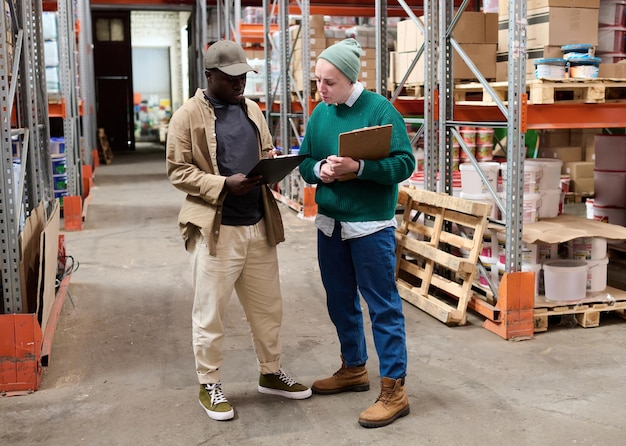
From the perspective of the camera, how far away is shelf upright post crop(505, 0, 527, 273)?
5.36 m

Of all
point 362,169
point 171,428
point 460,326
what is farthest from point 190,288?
point 362,169

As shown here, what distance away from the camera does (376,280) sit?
4.04 meters

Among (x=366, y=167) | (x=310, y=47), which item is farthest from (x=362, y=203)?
(x=310, y=47)

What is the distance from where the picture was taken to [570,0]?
20.1 ft

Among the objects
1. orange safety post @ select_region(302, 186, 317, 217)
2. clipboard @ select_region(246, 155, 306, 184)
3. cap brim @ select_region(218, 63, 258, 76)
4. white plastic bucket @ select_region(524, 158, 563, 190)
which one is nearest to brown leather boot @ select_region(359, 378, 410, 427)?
clipboard @ select_region(246, 155, 306, 184)

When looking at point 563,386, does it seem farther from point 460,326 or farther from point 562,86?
point 562,86

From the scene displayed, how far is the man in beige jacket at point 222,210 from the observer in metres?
3.90

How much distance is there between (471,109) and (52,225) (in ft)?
11.9

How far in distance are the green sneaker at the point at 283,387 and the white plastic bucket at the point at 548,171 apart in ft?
9.38

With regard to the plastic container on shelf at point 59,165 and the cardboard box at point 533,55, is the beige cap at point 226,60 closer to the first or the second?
the cardboard box at point 533,55

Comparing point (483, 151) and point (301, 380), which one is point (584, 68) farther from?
point (483, 151)

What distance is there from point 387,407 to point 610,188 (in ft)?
14.5

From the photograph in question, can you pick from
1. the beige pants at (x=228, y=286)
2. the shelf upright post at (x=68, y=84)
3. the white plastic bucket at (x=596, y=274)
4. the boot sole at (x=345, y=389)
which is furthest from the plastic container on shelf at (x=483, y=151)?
the beige pants at (x=228, y=286)

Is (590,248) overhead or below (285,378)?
overhead
